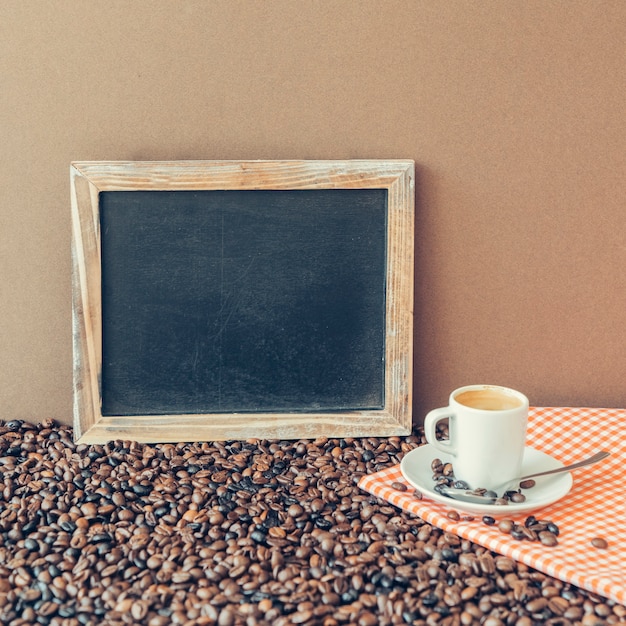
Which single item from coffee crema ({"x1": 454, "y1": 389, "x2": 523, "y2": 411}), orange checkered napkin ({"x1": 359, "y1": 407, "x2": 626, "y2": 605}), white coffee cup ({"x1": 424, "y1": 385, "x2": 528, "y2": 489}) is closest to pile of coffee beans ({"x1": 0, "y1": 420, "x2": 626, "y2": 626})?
orange checkered napkin ({"x1": 359, "y1": 407, "x2": 626, "y2": 605})

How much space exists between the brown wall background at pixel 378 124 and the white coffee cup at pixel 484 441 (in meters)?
0.36

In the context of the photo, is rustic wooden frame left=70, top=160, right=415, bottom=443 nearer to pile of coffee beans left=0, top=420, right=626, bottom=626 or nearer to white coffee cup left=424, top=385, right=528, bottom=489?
pile of coffee beans left=0, top=420, right=626, bottom=626

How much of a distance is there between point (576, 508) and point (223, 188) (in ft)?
2.96

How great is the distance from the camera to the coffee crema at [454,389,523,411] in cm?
128

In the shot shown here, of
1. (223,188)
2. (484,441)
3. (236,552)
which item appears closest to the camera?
(236,552)

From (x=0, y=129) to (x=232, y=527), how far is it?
953 millimetres

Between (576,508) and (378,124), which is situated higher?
(378,124)

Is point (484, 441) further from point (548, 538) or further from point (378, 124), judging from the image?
point (378, 124)

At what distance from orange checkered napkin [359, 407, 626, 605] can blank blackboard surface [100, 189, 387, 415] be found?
0.31m

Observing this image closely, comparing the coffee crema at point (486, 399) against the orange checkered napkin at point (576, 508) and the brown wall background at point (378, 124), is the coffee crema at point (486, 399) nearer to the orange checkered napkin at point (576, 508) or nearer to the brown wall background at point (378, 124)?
the orange checkered napkin at point (576, 508)

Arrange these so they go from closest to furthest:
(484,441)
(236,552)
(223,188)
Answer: (236,552) → (484,441) → (223,188)

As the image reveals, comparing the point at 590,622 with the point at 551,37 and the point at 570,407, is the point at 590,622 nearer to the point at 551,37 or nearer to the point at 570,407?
the point at 570,407

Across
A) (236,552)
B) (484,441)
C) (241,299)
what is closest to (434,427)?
(484,441)

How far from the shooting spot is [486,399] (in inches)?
51.1
